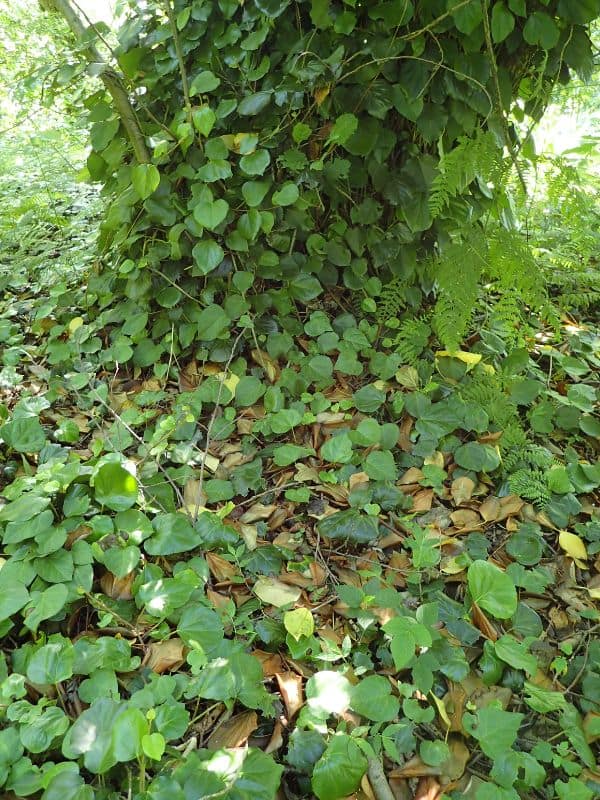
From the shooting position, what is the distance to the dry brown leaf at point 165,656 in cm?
137

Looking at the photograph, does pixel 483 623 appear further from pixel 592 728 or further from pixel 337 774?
pixel 337 774

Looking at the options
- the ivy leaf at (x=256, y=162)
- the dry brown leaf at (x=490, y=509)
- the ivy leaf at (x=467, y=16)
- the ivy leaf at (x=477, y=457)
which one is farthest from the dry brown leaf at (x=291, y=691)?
the ivy leaf at (x=467, y=16)

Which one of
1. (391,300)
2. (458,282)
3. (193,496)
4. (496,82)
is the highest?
(496,82)

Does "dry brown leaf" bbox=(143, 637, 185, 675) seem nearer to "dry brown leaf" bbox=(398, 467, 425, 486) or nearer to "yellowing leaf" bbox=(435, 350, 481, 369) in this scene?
"dry brown leaf" bbox=(398, 467, 425, 486)

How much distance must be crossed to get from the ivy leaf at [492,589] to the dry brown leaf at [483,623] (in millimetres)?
17

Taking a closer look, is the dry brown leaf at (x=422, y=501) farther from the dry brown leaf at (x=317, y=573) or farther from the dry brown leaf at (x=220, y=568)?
the dry brown leaf at (x=220, y=568)

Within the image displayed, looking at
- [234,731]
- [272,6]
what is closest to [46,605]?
[234,731]

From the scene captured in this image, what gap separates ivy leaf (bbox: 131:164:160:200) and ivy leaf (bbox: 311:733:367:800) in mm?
1732

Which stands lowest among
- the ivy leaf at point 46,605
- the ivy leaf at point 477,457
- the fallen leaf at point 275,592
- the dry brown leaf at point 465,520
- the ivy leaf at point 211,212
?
the fallen leaf at point 275,592

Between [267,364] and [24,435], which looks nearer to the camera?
[24,435]

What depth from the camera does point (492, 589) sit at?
1.51 metres

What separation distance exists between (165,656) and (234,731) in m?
0.24

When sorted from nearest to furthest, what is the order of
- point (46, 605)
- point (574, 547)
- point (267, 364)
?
point (46, 605) → point (574, 547) → point (267, 364)

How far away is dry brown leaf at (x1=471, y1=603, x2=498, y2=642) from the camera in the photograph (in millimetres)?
1492
